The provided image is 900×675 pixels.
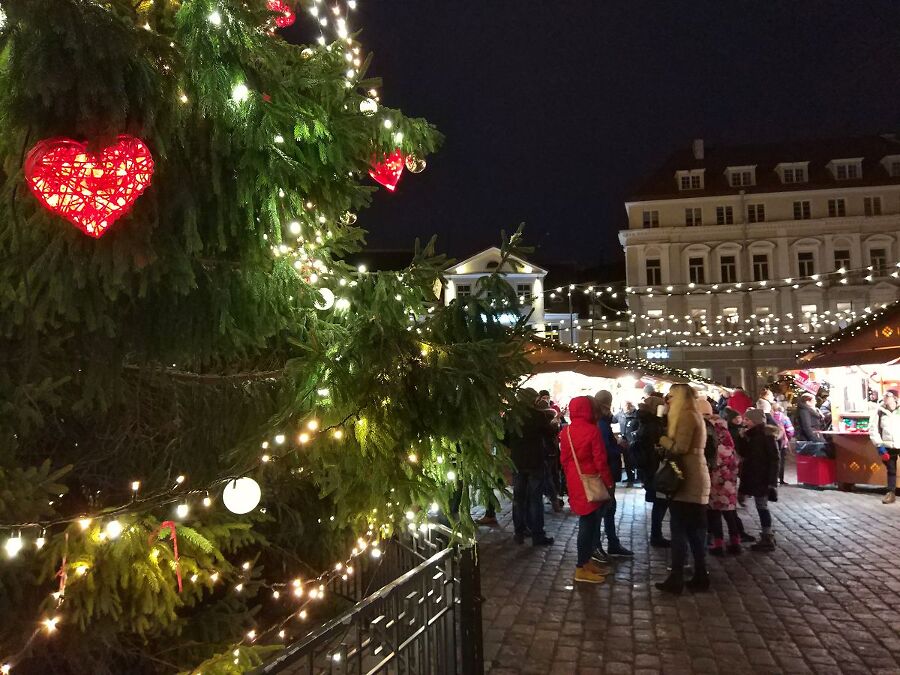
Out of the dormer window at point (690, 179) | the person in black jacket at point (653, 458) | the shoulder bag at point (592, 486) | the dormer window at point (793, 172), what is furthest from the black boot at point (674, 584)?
the dormer window at point (793, 172)

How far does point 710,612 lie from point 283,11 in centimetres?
594

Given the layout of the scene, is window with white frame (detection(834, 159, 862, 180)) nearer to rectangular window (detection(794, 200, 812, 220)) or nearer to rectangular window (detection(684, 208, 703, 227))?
rectangular window (detection(794, 200, 812, 220))

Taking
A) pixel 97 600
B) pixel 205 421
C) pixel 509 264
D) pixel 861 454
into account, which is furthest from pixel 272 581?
pixel 861 454

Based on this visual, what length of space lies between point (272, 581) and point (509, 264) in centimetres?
277

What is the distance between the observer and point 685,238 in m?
45.9

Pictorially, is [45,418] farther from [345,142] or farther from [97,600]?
[345,142]

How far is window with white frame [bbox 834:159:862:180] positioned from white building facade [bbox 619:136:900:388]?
66mm

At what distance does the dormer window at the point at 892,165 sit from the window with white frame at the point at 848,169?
1676 mm

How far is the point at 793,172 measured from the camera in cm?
4694

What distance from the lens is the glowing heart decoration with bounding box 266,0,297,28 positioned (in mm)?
3651

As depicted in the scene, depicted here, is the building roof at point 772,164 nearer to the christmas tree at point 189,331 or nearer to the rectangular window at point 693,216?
the rectangular window at point 693,216

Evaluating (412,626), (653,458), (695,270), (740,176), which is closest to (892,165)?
(740,176)

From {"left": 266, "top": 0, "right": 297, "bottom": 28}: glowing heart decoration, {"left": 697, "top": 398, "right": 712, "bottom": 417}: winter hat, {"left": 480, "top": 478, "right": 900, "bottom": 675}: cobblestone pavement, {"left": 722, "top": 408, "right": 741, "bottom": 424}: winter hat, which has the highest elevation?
{"left": 266, "top": 0, "right": 297, "bottom": 28}: glowing heart decoration

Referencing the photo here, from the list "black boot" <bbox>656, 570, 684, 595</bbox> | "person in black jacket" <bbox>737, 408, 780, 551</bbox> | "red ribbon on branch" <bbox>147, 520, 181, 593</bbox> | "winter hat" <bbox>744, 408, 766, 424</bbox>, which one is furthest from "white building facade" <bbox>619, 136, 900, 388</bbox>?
"red ribbon on branch" <bbox>147, 520, 181, 593</bbox>
